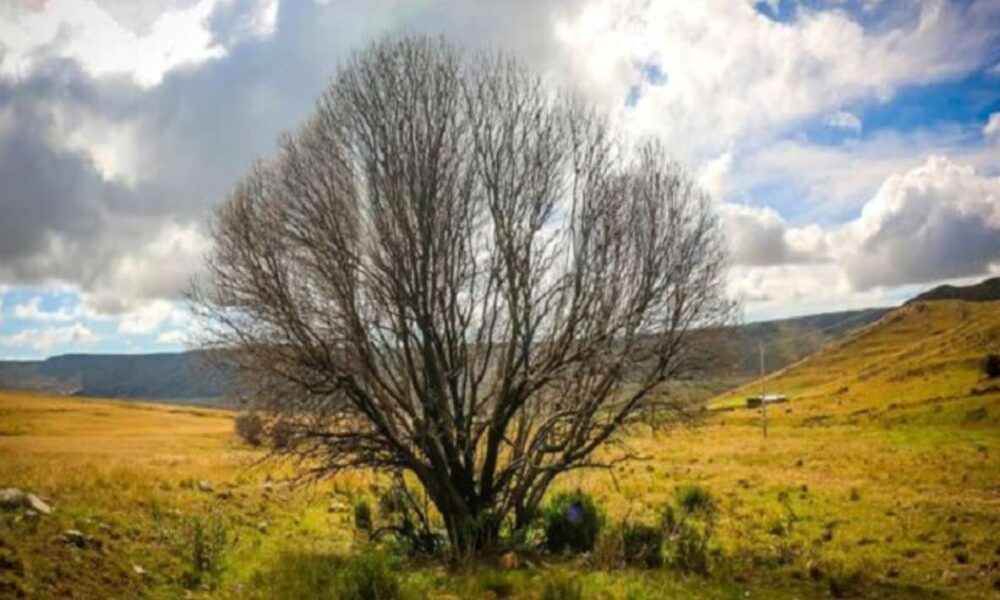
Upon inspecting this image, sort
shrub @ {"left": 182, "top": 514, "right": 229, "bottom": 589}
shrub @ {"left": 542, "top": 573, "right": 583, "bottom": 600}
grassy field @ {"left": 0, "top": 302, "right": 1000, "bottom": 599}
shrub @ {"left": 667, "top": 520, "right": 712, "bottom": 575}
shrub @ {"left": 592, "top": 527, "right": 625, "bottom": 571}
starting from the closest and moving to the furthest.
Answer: shrub @ {"left": 542, "top": 573, "right": 583, "bottom": 600} → grassy field @ {"left": 0, "top": 302, "right": 1000, "bottom": 599} → shrub @ {"left": 182, "top": 514, "right": 229, "bottom": 589} → shrub @ {"left": 667, "top": 520, "right": 712, "bottom": 575} → shrub @ {"left": 592, "top": 527, "right": 625, "bottom": 571}

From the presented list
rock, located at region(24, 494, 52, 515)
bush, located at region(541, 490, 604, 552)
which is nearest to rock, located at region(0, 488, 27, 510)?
rock, located at region(24, 494, 52, 515)

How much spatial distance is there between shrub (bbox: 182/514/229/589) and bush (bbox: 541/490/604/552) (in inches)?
290

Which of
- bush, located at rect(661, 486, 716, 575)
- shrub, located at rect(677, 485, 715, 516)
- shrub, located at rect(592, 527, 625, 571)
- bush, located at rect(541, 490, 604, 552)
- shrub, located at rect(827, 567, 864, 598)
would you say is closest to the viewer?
shrub, located at rect(827, 567, 864, 598)

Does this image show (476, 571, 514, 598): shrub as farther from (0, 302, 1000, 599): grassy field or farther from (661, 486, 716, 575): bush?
(661, 486, 716, 575): bush

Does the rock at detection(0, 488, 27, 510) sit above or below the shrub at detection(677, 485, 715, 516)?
above

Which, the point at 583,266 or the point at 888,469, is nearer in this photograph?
the point at 583,266

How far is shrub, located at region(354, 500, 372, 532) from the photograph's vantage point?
2098 cm

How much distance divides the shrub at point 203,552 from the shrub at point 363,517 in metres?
5.72

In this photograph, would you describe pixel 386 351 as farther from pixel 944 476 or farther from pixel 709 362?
pixel 944 476

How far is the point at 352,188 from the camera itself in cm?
1644

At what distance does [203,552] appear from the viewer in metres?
14.3

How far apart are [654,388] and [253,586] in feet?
32.7

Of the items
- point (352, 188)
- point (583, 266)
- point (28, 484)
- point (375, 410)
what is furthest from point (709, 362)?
point (28, 484)

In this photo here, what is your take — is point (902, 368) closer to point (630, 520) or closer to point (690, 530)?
point (630, 520)
